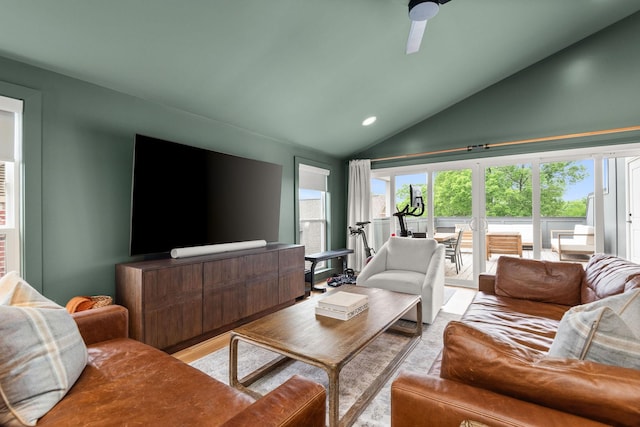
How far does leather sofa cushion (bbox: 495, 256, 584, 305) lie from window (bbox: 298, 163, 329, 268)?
9.40 ft

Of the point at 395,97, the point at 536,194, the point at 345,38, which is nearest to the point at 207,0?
the point at 345,38

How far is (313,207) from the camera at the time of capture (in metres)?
5.25

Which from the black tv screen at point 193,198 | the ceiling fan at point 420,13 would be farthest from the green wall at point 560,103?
the black tv screen at point 193,198

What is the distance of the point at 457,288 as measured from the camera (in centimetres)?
468

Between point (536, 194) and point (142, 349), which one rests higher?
point (536, 194)

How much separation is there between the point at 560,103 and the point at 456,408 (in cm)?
468

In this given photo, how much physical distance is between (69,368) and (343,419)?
131cm

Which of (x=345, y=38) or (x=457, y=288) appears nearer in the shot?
(x=345, y=38)

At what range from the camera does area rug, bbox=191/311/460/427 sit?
1.79 metres

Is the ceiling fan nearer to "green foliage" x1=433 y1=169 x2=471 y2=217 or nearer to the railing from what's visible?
"green foliage" x1=433 y1=169 x2=471 y2=217

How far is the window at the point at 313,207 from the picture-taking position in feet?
16.1

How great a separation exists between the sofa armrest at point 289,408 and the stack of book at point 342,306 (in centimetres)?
107

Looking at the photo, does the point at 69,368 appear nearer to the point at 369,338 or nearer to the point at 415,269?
the point at 369,338

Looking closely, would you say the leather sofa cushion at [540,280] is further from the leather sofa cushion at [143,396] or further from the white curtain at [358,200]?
the white curtain at [358,200]
